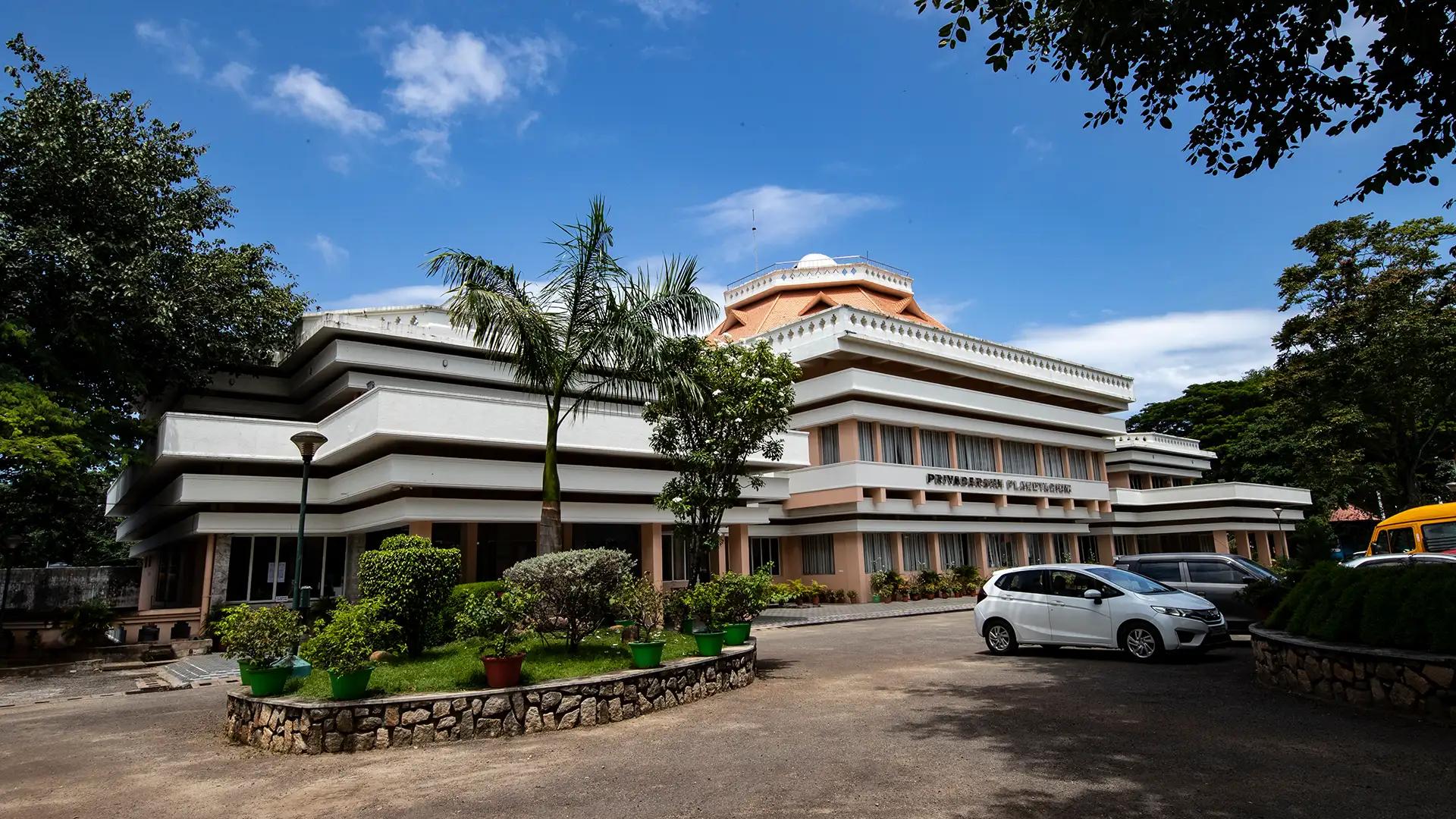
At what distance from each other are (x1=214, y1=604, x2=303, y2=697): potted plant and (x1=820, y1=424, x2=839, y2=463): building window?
22285 millimetres

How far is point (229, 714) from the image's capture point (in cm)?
947

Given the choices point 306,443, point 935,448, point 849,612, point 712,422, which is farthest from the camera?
point 935,448

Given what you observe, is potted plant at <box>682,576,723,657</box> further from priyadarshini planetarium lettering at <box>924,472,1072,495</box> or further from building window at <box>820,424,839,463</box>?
priyadarshini planetarium lettering at <box>924,472,1072,495</box>

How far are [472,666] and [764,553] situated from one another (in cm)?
2240

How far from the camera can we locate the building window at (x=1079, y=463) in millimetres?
39969

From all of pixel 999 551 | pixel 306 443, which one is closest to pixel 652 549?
pixel 306 443

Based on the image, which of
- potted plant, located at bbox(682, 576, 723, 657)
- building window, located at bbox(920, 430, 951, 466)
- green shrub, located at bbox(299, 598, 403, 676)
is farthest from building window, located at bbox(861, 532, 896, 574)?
green shrub, located at bbox(299, 598, 403, 676)

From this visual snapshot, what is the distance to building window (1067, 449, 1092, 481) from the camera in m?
40.0

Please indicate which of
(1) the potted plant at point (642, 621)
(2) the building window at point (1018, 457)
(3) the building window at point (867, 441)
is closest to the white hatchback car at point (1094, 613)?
(1) the potted plant at point (642, 621)

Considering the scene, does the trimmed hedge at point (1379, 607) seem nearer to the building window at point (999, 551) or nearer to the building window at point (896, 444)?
the building window at point (896, 444)

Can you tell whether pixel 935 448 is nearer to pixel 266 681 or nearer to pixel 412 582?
pixel 412 582

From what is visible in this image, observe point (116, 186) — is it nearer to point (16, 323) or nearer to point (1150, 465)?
point (16, 323)

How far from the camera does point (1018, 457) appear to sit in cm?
3688

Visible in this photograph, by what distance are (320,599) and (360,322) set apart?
7759 mm
